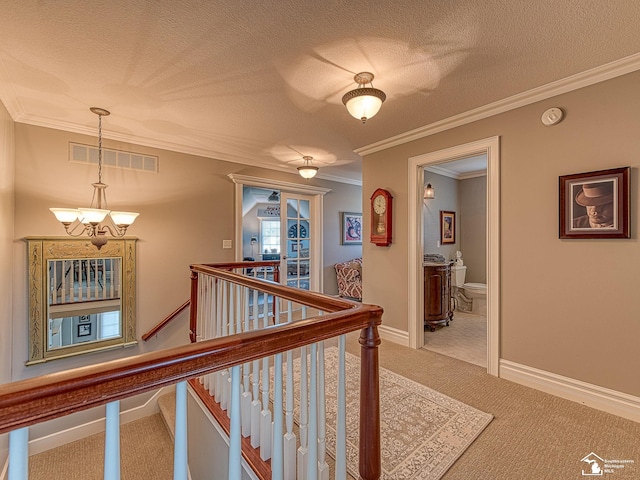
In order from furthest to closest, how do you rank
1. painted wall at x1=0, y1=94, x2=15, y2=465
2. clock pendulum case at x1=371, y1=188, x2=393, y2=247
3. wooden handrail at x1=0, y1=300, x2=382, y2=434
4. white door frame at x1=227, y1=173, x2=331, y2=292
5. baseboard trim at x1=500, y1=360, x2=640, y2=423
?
1. white door frame at x1=227, y1=173, x2=331, y2=292
2. clock pendulum case at x1=371, y1=188, x2=393, y2=247
3. painted wall at x1=0, y1=94, x2=15, y2=465
4. baseboard trim at x1=500, y1=360, x2=640, y2=423
5. wooden handrail at x1=0, y1=300, x2=382, y2=434

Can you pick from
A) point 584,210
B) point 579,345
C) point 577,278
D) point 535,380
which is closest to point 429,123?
point 584,210

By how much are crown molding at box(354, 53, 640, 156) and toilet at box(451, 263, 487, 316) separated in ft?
9.35

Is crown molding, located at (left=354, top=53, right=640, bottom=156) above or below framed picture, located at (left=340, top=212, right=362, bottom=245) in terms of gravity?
above

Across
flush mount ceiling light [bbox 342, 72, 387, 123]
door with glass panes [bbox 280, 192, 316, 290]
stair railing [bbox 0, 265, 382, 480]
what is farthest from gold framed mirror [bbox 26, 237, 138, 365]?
stair railing [bbox 0, 265, 382, 480]

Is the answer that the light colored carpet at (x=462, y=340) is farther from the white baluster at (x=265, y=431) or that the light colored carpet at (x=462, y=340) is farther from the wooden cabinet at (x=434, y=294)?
the white baluster at (x=265, y=431)

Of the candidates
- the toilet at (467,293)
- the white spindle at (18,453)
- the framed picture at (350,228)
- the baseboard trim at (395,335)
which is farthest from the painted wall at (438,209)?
the white spindle at (18,453)

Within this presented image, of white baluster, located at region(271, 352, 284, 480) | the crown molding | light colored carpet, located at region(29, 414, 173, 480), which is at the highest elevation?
the crown molding

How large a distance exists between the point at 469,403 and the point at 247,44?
2.92 meters

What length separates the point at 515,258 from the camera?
8.43 ft

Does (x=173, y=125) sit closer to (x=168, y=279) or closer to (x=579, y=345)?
(x=168, y=279)

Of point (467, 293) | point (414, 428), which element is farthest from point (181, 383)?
point (467, 293)

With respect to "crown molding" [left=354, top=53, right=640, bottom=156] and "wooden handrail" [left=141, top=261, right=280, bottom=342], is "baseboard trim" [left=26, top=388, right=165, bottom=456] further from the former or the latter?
"crown molding" [left=354, top=53, right=640, bottom=156]

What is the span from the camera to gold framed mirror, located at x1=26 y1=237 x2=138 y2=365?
2.86 m

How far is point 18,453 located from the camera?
1.81 ft
